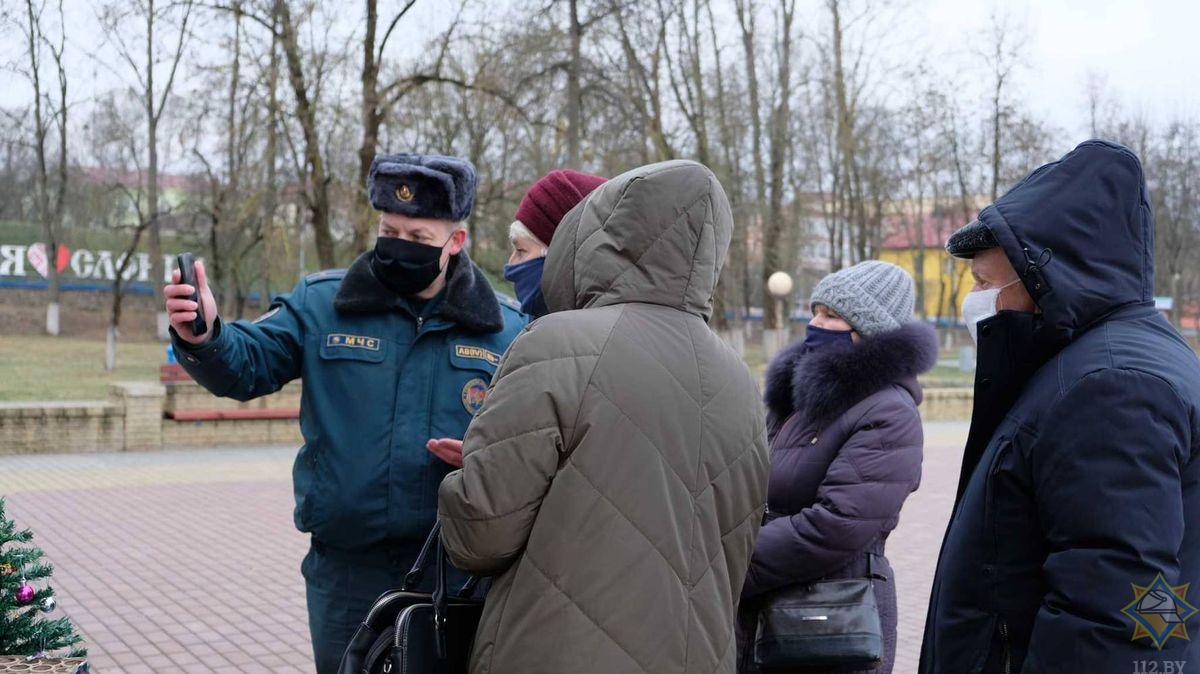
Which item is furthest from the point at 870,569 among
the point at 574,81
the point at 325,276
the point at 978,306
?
the point at 574,81

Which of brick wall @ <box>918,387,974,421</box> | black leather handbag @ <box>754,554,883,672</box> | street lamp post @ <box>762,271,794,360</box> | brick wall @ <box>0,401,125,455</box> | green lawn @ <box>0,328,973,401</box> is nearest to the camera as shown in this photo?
black leather handbag @ <box>754,554,883,672</box>

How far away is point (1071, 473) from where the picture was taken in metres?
1.98

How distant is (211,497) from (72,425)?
13.0 feet

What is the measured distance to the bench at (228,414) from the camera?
14.4 m

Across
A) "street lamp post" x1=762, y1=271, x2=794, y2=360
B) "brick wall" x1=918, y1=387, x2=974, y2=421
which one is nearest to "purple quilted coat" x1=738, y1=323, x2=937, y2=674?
"brick wall" x1=918, y1=387, x2=974, y2=421

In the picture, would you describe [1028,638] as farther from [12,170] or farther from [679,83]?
[12,170]

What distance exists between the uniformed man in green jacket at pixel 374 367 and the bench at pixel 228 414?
12.2 m

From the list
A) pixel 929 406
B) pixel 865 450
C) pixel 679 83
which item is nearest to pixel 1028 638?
pixel 865 450

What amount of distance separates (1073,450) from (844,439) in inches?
49.2

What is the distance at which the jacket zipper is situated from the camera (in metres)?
2.15

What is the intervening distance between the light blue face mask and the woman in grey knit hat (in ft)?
2.89

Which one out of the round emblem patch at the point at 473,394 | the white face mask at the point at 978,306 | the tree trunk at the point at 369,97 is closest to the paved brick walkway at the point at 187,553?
the round emblem patch at the point at 473,394

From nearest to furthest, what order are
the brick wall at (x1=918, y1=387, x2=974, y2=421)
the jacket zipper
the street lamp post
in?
1. the jacket zipper
2. the brick wall at (x1=918, y1=387, x2=974, y2=421)
3. the street lamp post

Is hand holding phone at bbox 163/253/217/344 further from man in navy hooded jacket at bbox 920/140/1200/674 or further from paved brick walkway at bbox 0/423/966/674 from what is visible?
paved brick walkway at bbox 0/423/966/674
